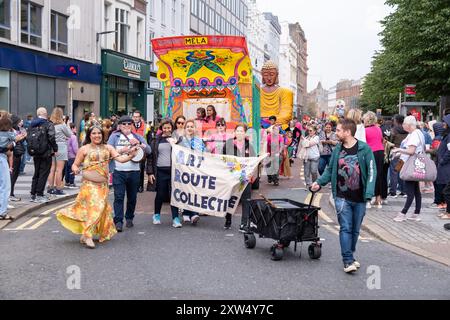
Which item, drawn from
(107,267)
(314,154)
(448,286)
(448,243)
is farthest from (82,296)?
(314,154)

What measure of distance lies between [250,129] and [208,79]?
1.41 metres

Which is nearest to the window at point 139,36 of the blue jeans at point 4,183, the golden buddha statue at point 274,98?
the golden buddha statue at point 274,98

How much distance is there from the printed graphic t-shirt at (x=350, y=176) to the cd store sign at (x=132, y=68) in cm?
2711

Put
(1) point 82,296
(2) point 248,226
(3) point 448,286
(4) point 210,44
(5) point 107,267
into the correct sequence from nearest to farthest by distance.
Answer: (1) point 82,296
(3) point 448,286
(5) point 107,267
(2) point 248,226
(4) point 210,44

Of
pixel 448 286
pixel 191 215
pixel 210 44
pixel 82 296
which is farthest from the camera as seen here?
pixel 210 44

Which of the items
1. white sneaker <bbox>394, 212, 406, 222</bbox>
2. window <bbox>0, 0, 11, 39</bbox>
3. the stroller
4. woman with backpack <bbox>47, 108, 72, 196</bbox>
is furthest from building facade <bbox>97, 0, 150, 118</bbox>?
the stroller

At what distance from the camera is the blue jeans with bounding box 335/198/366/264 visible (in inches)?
263

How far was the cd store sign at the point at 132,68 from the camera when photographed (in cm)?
3269

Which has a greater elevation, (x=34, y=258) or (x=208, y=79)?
(x=208, y=79)

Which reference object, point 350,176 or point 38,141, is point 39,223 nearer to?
point 38,141

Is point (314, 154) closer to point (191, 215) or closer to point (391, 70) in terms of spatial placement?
point (191, 215)

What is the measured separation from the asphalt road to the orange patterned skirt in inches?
8.5

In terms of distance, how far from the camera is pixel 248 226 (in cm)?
787

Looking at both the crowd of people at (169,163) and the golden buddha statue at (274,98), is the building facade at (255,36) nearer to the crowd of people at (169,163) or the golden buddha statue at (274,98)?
the golden buddha statue at (274,98)
